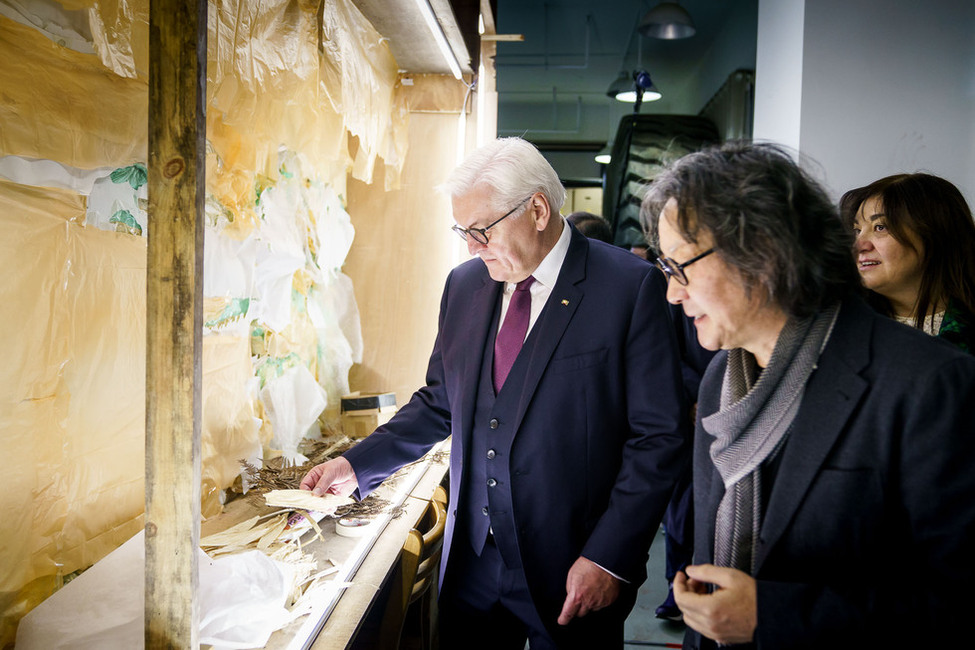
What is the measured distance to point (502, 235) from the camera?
1796mm

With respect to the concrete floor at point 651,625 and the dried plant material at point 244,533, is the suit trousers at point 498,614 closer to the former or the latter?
the dried plant material at point 244,533

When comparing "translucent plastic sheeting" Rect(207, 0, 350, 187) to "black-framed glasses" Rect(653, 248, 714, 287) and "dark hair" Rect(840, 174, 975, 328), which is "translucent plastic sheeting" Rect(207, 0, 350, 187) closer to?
"black-framed glasses" Rect(653, 248, 714, 287)

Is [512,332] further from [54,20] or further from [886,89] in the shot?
[886,89]

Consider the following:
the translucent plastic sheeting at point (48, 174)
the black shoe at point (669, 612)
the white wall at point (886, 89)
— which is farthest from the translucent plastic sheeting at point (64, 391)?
the white wall at point (886, 89)

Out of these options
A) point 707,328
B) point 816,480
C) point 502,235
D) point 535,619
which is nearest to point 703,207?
point 707,328

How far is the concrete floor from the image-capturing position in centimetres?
334

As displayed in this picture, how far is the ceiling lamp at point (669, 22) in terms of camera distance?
5.79 m

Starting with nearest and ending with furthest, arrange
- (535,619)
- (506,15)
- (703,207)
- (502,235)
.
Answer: (703,207), (535,619), (502,235), (506,15)

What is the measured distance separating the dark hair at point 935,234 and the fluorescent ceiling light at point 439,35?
5.55ft

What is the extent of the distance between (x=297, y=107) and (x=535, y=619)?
1.85 m

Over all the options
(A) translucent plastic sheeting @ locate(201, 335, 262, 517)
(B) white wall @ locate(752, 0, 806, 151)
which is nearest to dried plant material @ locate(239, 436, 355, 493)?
(A) translucent plastic sheeting @ locate(201, 335, 262, 517)

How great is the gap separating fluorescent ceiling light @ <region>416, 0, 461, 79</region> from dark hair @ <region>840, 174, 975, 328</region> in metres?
1.69

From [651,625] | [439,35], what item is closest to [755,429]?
Result: [439,35]

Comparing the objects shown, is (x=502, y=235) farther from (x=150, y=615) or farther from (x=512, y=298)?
(x=150, y=615)
